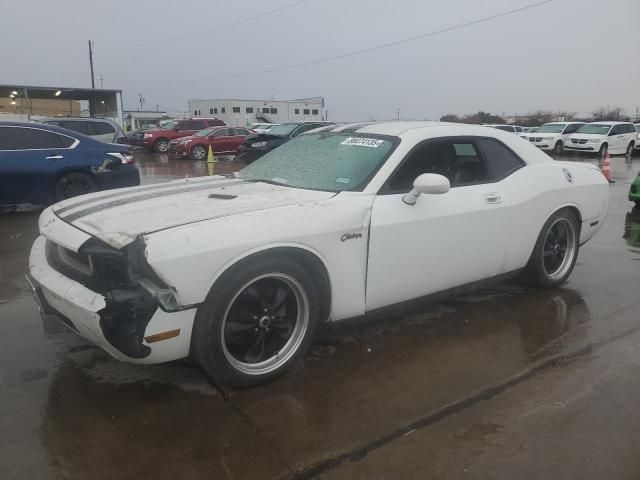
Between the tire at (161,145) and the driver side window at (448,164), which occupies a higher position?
the driver side window at (448,164)

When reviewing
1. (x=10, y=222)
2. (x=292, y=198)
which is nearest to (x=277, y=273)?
(x=292, y=198)

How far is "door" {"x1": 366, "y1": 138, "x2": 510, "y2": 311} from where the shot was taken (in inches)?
128

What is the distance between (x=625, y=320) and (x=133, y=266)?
354 centimetres

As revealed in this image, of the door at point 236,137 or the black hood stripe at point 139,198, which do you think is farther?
the door at point 236,137

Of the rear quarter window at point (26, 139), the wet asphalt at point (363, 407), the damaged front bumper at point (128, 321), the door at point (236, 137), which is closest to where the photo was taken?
the wet asphalt at point (363, 407)

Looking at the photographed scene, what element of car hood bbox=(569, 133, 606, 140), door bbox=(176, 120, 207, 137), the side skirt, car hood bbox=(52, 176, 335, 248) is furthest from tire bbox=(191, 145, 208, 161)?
the side skirt

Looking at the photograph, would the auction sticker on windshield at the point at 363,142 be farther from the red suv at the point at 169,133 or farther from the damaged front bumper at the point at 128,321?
the red suv at the point at 169,133

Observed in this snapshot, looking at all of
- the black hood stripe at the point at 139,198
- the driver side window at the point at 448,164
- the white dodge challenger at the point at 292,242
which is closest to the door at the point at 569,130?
the white dodge challenger at the point at 292,242

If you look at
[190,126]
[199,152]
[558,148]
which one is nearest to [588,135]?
[558,148]

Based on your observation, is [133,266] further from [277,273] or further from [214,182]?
[214,182]

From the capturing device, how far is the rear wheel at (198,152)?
20.9 m

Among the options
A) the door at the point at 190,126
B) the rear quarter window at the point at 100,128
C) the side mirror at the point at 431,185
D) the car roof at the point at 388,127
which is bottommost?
the door at the point at 190,126

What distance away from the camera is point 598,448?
8.07 feet

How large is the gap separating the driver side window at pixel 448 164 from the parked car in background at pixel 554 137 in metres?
21.0
